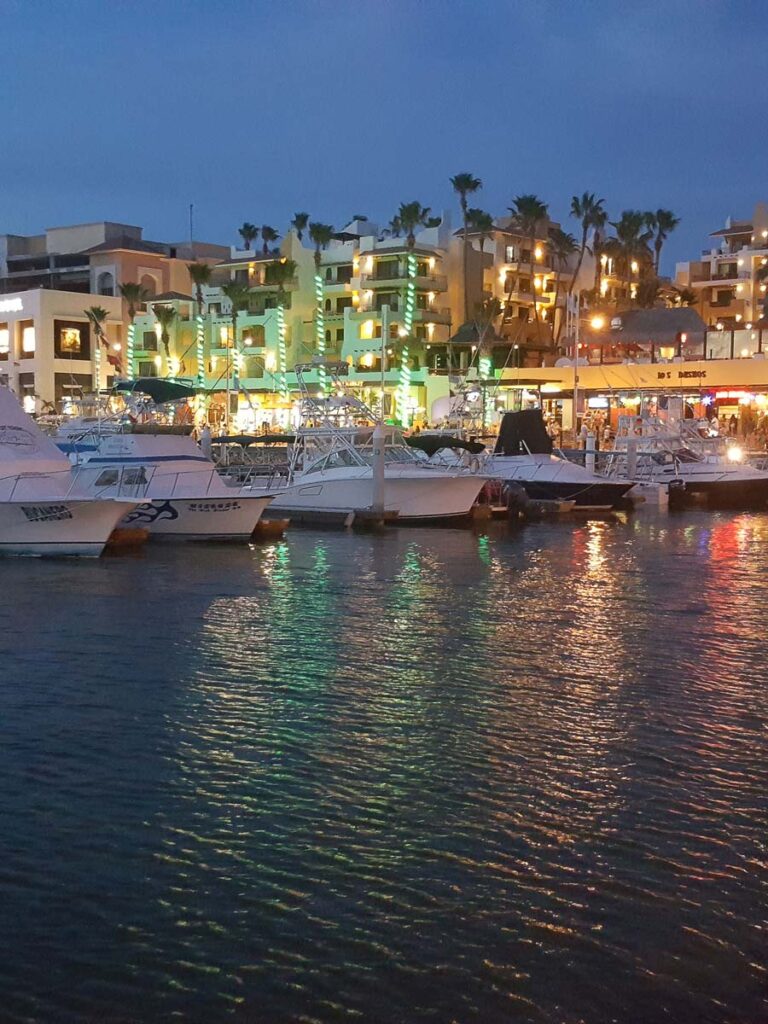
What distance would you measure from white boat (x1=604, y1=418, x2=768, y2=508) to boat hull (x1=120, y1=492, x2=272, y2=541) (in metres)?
20.4

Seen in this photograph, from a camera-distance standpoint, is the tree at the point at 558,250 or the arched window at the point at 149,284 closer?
the tree at the point at 558,250

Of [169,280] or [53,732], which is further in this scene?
[169,280]

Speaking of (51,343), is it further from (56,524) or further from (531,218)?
(56,524)

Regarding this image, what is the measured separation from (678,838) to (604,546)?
24.8 meters

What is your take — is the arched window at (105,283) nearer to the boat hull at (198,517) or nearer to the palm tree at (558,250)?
the palm tree at (558,250)

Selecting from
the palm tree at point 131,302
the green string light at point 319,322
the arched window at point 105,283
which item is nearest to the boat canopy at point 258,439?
the green string light at point 319,322

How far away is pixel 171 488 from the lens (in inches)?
1326

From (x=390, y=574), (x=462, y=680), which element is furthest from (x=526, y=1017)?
(x=390, y=574)

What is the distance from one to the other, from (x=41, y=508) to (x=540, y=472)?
22827mm

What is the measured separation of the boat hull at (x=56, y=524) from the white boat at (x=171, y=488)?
3537 mm

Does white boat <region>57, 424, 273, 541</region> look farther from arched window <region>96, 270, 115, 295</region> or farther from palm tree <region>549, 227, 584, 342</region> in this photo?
arched window <region>96, 270, 115, 295</region>

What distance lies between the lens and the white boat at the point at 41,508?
29.0 metres

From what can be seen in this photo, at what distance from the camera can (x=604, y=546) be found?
34.6m

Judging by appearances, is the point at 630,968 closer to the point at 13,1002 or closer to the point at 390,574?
the point at 13,1002
